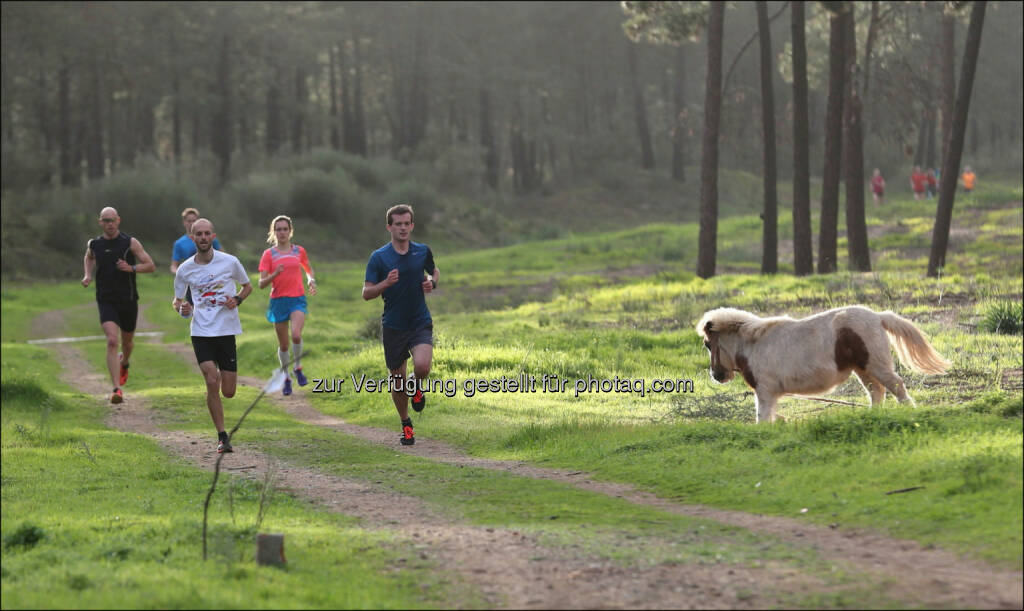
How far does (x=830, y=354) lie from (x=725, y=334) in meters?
1.31

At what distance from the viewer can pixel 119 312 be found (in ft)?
53.0

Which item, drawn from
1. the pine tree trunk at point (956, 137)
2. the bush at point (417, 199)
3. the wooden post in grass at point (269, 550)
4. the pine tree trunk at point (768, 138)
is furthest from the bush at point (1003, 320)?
the bush at point (417, 199)

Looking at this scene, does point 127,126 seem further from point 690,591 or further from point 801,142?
point 690,591

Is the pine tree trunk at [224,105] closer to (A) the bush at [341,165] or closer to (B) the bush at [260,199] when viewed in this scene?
(A) the bush at [341,165]

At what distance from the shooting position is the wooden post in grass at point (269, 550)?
22.4 feet

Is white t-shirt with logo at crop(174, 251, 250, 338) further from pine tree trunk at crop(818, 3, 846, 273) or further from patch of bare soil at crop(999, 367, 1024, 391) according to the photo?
pine tree trunk at crop(818, 3, 846, 273)

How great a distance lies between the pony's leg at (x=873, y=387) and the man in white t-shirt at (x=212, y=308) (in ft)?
21.7

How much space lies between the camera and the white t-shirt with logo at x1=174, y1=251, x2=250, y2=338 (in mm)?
12453

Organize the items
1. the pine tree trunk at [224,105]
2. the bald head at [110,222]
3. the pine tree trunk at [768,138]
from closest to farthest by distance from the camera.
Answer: the bald head at [110,222] < the pine tree trunk at [768,138] < the pine tree trunk at [224,105]

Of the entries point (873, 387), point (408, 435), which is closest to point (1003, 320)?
point (873, 387)

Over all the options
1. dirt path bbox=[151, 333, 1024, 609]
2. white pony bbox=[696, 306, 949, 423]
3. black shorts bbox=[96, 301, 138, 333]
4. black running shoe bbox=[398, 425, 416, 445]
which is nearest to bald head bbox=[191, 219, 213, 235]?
black running shoe bbox=[398, 425, 416, 445]

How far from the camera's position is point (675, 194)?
79.1 meters

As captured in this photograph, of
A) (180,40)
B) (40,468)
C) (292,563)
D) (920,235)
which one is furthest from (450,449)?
(180,40)

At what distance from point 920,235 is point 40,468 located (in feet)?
120
